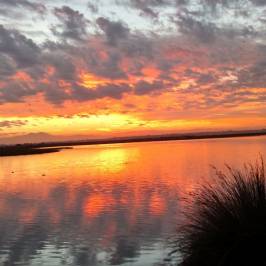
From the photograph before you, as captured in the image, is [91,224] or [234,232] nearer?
[234,232]

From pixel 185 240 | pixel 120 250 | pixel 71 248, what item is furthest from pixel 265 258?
pixel 71 248

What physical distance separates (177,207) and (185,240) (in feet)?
29.8

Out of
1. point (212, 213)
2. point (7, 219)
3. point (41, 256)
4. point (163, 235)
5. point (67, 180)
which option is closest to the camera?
point (212, 213)

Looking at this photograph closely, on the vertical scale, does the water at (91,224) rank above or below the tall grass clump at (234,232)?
below

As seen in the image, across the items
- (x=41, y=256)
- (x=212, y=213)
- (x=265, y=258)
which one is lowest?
(x=41, y=256)

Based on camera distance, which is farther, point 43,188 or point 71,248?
point 43,188

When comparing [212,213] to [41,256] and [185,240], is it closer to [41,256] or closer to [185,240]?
[185,240]

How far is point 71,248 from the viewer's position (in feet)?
42.7

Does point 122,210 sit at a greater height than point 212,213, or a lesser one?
lesser

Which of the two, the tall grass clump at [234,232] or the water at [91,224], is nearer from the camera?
the tall grass clump at [234,232]

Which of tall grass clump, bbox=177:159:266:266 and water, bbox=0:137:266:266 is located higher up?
tall grass clump, bbox=177:159:266:266

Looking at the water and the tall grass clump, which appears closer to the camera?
the tall grass clump

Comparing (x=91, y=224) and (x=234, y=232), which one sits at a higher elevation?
(x=234, y=232)

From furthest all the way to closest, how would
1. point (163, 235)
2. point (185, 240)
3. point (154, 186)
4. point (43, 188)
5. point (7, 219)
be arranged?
point (43, 188), point (154, 186), point (7, 219), point (163, 235), point (185, 240)
